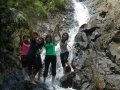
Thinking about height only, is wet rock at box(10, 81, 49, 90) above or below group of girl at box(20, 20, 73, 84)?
below

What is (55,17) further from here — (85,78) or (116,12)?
(85,78)

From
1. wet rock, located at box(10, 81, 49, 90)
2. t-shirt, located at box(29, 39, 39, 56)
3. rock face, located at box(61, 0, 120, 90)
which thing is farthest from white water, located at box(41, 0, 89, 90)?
t-shirt, located at box(29, 39, 39, 56)

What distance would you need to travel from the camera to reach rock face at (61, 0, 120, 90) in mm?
11878

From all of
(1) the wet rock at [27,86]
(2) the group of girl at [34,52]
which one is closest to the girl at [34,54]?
(2) the group of girl at [34,52]

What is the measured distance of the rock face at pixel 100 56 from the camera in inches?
468

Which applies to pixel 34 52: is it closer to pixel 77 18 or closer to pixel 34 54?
pixel 34 54

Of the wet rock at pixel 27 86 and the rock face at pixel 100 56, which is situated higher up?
the rock face at pixel 100 56

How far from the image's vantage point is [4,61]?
39.0 ft

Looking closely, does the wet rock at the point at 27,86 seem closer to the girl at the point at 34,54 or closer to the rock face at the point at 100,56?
the girl at the point at 34,54

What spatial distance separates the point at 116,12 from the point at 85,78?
17.1 feet

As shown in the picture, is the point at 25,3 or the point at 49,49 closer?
the point at 49,49

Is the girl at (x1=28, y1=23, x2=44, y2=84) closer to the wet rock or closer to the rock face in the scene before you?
the wet rock

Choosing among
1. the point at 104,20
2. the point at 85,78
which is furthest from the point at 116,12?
the point at 85,78

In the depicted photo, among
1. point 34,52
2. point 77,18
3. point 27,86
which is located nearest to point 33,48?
point 34,52
